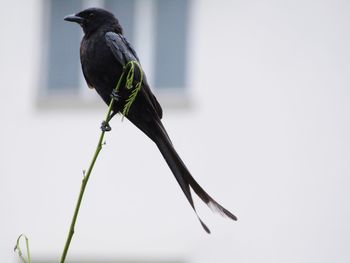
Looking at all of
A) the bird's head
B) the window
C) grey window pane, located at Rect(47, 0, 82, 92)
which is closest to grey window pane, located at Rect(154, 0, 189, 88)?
the window

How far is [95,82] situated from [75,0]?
16.5ft

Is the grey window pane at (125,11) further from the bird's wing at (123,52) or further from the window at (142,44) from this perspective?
the bird's wing at (123,52)

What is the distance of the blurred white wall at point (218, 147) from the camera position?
22.9 feet

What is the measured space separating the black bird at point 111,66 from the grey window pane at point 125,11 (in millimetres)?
4468

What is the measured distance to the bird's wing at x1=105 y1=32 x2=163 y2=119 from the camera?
8.88ft

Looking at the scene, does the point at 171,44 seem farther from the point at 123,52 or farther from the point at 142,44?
the point at 123,52

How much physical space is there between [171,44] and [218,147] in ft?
3.58

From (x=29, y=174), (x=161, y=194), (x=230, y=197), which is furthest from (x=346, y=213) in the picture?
(x=29, y=174)

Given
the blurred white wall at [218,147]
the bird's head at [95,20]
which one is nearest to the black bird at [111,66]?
the bird's head at [95,20]

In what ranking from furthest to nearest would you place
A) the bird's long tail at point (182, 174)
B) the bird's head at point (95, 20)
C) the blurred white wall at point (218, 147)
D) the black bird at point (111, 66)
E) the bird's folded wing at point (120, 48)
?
the blurred white wall at point (218, 147), the bird's head at point (95, 20), the bird's folded wing at point (120, 48), the black bird at point (111, 66), the bird's long tail at point (182, 174)

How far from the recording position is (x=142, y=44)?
764 cm

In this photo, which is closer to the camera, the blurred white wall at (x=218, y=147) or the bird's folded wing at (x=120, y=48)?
the bird's folded wing at (x=120, y=48)

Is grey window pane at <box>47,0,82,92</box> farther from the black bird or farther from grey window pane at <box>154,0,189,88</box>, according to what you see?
the black bird

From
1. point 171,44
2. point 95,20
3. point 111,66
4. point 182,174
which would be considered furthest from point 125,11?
point 182,174
